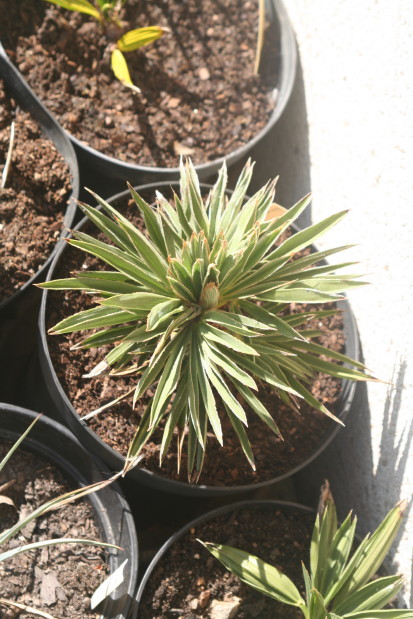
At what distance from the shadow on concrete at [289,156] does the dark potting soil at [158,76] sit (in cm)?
10

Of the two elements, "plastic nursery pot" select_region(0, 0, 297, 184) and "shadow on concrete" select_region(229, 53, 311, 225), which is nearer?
"plastic nursery pot" select_region(0, 0, 297, 184)

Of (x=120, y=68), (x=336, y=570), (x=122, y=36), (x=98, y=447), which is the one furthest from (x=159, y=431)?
(x=122, y=36)

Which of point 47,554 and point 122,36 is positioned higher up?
point 122,36

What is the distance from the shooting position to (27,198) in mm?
1638

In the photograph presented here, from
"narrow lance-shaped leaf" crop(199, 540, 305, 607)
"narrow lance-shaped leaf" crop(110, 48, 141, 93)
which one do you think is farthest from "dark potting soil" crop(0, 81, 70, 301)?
"narrow lance-shaped leaf" crop(199, 540, 305, 607)

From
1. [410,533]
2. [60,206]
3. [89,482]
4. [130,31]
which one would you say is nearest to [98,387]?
[89,482]

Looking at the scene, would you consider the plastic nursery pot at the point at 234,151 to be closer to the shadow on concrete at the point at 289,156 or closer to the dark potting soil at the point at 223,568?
the shadow on concrete at the point at 289,156

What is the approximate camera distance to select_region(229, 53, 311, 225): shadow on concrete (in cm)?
195

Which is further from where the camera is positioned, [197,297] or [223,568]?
[223,568]

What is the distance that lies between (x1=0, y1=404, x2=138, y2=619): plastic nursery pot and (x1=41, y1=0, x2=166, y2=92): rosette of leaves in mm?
863

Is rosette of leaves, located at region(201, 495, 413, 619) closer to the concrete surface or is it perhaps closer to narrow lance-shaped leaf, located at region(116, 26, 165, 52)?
the concrete surface

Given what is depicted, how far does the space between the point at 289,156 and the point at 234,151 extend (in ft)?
0.92

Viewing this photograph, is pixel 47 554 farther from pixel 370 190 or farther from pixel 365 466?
pixel 370 190

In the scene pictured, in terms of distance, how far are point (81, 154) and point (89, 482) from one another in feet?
2.75
